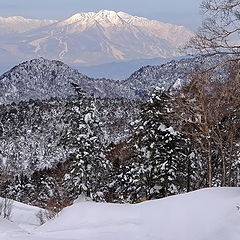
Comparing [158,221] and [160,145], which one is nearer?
[158,221]

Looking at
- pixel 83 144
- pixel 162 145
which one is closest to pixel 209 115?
pixel 162 145

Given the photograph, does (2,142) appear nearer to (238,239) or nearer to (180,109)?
(180,109)

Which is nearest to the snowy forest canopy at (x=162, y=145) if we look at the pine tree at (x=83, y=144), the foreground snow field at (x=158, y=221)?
the pine tree at (x=83, y=144)

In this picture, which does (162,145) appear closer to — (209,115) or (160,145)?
(160,145)

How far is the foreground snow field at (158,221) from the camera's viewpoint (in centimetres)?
791

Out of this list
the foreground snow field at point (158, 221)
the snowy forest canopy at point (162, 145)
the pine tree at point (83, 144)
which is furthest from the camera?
the pine tree at point (83, 144)

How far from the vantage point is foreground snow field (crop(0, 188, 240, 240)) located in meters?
7.91

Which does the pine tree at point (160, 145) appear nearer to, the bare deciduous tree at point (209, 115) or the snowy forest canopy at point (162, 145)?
the snowy forest canopy at point (162, 145)

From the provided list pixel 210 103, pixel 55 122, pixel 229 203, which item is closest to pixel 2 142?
pixel 55 122

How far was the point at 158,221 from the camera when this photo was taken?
867 centimetres

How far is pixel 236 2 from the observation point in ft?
32.4

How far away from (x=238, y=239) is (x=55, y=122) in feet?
610

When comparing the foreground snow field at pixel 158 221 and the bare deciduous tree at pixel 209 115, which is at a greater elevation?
the bare deciduous tree at pixel 209 115

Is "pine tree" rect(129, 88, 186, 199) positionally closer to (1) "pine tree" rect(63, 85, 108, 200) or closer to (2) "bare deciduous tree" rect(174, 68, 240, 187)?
(2) "bare deciduous tree" rect(174, 68, 240, 187)
